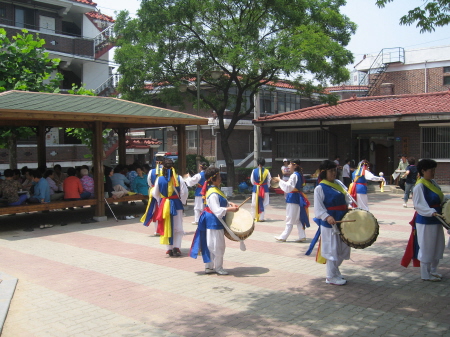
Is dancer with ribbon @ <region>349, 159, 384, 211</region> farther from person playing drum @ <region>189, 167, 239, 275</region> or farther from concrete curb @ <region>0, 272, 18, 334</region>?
concrete curb @ <region>0, 272, 18, 334</region>

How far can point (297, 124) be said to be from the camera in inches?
930

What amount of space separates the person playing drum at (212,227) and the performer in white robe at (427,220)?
2.69m

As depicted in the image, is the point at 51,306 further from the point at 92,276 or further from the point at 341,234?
the point at 341,234

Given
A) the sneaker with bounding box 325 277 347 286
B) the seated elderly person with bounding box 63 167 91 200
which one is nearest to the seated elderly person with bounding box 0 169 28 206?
the seated elderly person with bounding box 63 167 91 200

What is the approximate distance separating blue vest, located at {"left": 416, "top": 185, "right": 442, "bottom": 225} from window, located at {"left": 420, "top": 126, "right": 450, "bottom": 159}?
14.1m

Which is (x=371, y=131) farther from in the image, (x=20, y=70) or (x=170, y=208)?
(x=170, y=208)

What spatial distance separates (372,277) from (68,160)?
2014 centimetres

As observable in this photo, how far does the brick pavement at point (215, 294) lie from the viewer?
519cm

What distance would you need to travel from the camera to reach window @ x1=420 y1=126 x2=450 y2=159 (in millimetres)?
20016

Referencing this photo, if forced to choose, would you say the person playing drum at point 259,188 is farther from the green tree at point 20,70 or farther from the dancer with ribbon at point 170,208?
the green tree at point 20,70

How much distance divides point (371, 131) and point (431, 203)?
1751 cm

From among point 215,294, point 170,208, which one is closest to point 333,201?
point 215,294

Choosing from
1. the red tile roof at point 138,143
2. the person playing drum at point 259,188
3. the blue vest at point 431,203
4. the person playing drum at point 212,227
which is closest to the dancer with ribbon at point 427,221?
the blue vest at point 431,203

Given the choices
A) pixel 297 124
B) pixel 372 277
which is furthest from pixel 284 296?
pixel 297 124
